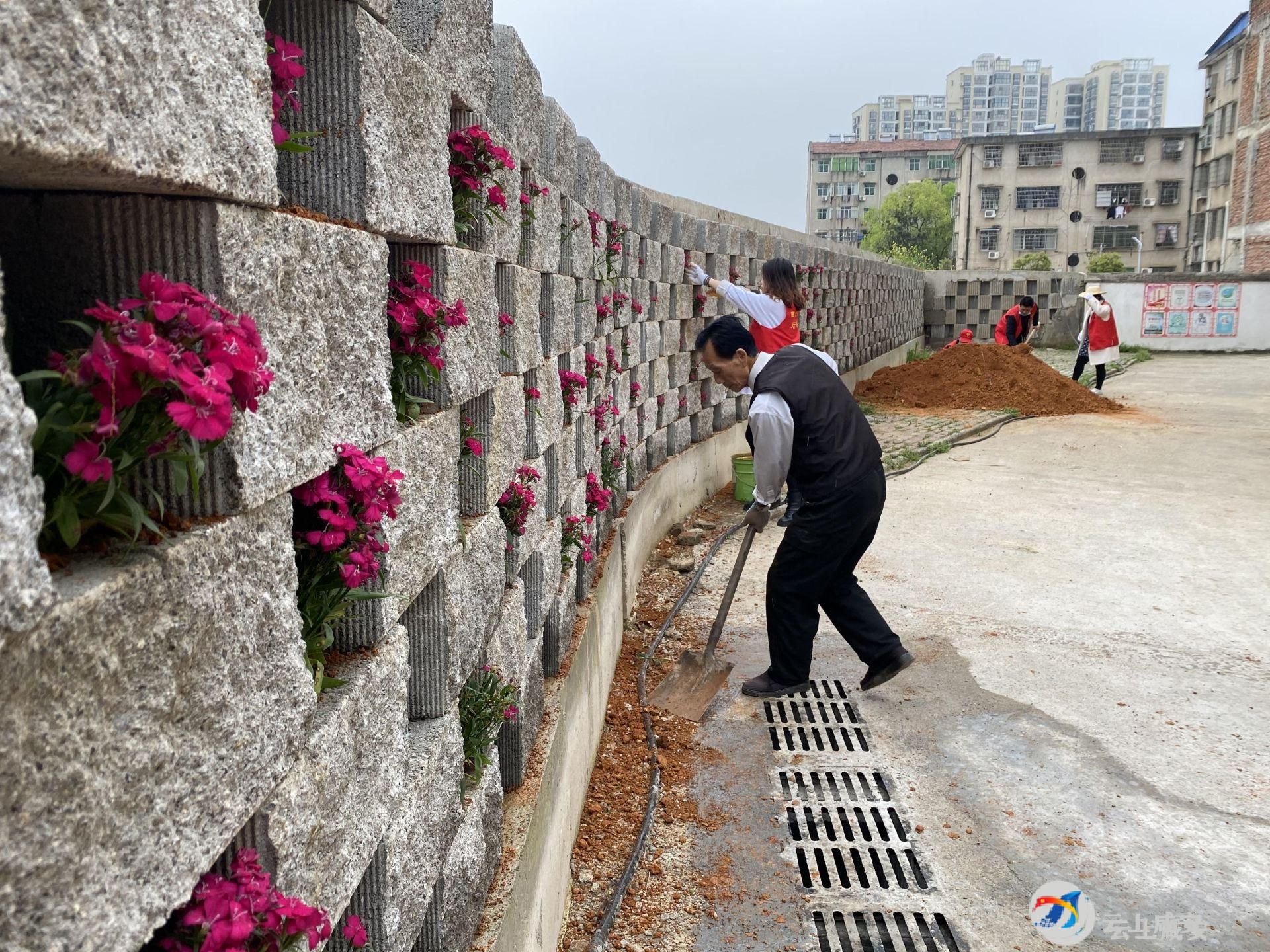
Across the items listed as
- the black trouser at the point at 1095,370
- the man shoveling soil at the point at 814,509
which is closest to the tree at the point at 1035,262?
the black trouser at the point at 1095,370

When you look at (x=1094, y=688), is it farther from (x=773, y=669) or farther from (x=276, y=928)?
(x=276, y=928)

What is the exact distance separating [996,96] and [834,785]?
6611 inches

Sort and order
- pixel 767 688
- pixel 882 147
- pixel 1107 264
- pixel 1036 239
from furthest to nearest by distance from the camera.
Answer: pixel 882 147
pixel 1036 239
pixel 1107 264
pixel 767 688

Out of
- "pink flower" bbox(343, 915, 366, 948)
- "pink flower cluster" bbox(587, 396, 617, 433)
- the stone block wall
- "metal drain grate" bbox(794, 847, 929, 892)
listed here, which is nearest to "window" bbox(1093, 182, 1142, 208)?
"pink flower cluster" bbox(587, 396, 617, 433)

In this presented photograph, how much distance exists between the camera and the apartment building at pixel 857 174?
85375mm

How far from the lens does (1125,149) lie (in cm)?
5338

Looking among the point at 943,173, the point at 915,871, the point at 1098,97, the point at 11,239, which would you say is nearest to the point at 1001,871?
the point at 915,871

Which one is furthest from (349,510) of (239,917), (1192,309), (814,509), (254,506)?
(1192,309)

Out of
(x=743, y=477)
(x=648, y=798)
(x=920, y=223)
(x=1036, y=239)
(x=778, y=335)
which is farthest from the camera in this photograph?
(x=920, y=223)

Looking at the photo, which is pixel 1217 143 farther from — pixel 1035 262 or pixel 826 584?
pixel 826 584

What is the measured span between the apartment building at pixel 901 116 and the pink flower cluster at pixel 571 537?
155063mm

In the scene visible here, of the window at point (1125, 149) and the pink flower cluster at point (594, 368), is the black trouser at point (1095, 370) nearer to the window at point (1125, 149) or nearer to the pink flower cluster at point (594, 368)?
the pink flower cluster at point (594, 368)

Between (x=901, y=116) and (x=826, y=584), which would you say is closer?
(x=826, y=584)

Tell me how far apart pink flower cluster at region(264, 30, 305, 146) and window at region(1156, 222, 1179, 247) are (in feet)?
198
